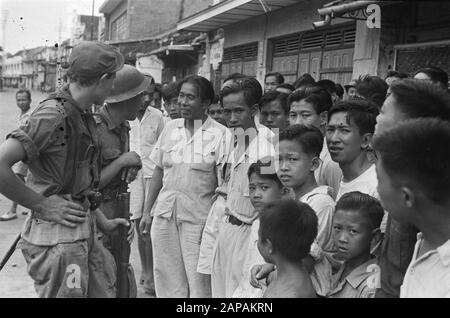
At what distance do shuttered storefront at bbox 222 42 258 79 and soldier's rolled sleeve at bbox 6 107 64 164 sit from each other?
28.3ft

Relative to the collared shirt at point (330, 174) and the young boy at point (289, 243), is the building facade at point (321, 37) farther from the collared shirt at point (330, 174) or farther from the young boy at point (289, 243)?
the young boy at point (289, 243)

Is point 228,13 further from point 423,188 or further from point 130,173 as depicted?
point 423,188

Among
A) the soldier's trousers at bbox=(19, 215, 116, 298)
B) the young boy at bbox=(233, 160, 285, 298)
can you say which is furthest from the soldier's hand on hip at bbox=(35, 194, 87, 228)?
the young boy at bbox=(233, 160, 285, 298)

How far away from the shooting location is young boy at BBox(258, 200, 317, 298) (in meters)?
1.98

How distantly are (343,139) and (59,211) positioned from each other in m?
1.42

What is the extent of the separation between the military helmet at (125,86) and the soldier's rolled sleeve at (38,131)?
0.68m

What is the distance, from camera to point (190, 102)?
11.1 feet

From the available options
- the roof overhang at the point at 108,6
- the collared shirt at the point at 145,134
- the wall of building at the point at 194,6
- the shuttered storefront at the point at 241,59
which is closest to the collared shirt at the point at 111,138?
the collared shirt at the point at 145,134

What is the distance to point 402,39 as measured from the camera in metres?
6.07

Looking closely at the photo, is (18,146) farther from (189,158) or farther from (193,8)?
(193,8)

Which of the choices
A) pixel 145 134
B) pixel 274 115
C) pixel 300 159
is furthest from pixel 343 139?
pixel 145 134

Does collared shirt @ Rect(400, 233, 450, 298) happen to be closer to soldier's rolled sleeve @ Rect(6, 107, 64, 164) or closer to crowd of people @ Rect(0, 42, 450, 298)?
crowd of people @ Rect(0, 42, 450, 298)
